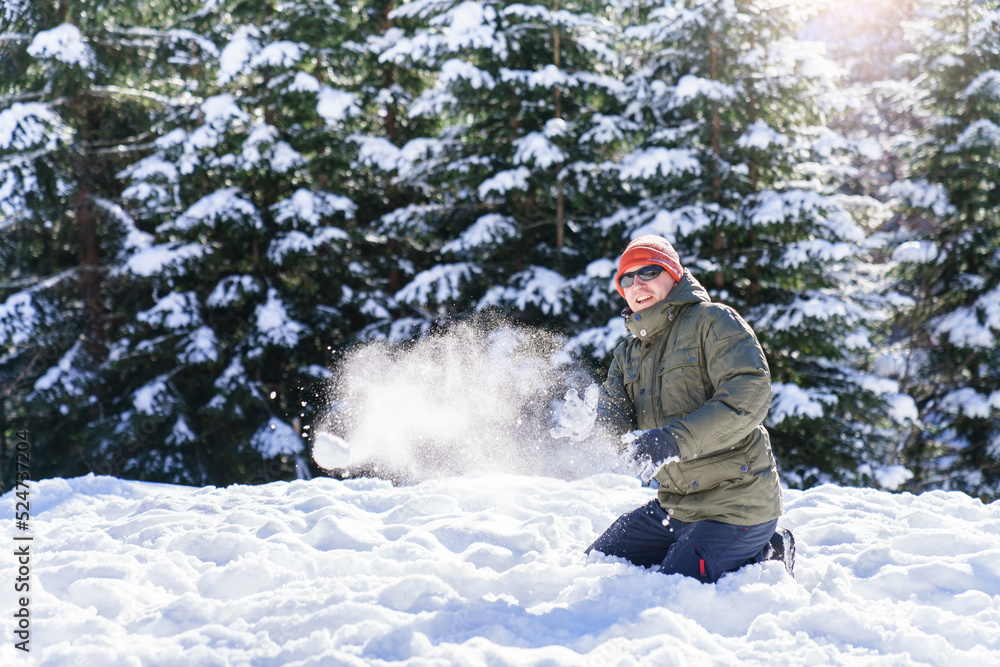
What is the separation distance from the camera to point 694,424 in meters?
2.76

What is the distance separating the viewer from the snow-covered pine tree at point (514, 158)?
26.9 feet

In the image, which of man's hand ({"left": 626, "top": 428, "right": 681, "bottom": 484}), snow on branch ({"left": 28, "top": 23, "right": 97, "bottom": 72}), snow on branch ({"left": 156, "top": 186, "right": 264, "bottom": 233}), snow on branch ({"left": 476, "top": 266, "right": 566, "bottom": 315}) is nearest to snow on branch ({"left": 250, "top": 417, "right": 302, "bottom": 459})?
snow on branch ({"left": 156, "top": 186, "right": 264, "bottom": 233})

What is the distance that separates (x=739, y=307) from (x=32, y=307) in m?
9.31

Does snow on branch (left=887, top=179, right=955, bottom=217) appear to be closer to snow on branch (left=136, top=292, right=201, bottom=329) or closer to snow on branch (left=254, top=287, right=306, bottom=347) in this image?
snow on branch (left=254, top=287, right=306, bottom=347)

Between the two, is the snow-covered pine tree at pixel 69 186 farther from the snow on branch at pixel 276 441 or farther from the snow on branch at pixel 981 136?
Result: the snow on branch at pixel 981 136

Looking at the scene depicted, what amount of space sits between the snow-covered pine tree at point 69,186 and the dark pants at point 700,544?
8.32 m

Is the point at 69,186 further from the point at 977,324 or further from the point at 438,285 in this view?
the point at 977,324

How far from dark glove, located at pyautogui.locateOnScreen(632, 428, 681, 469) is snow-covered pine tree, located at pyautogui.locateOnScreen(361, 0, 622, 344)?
5110mm

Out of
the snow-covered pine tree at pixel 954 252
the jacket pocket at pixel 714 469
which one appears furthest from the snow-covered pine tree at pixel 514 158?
the jacket pocket at pixel 714 469

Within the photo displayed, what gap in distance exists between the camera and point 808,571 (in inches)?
129

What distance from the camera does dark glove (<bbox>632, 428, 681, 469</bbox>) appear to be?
2.72 metres

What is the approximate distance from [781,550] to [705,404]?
1.01 metres

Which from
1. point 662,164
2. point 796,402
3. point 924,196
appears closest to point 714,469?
point 796,402

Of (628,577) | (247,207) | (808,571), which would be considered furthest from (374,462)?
(247,207)
